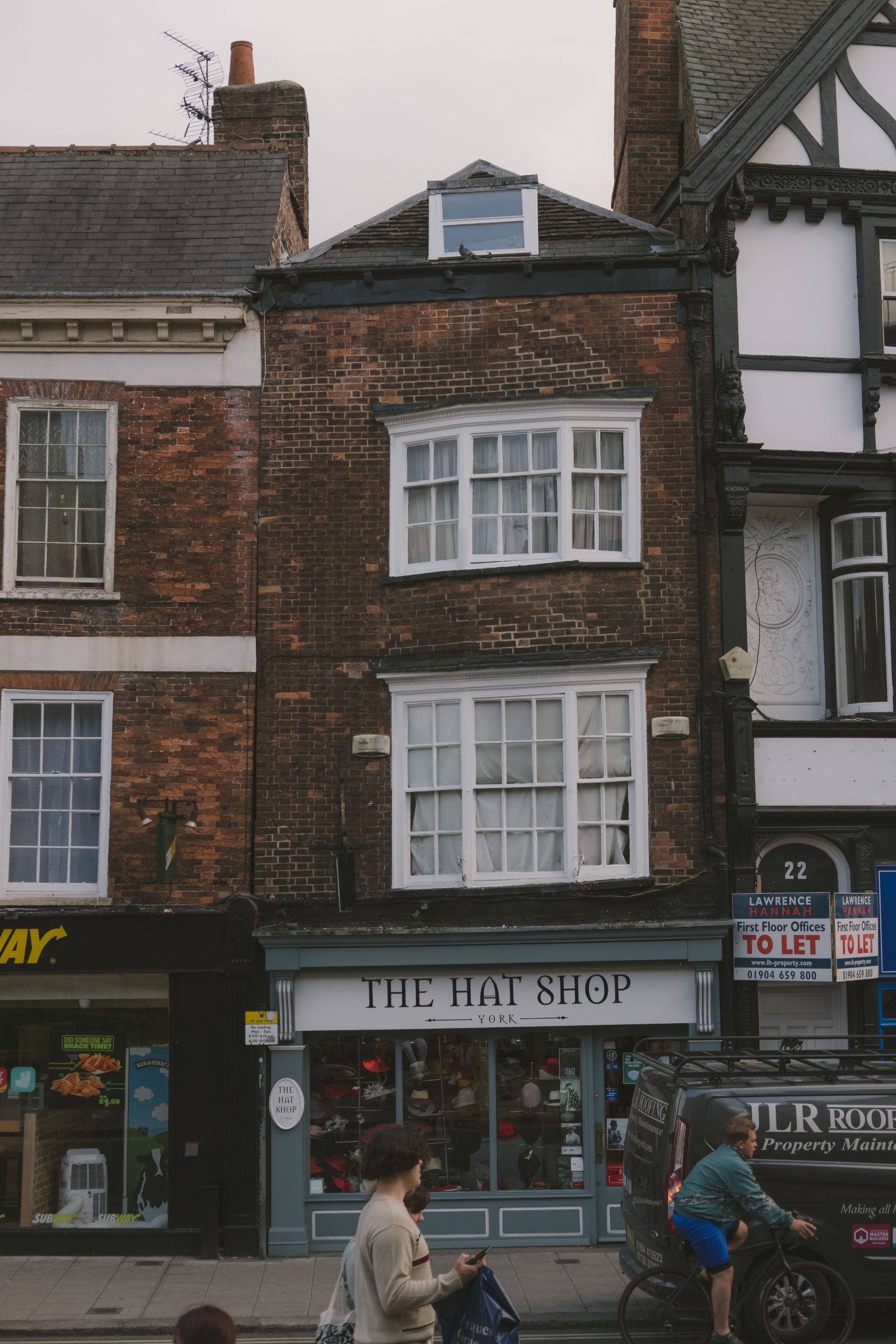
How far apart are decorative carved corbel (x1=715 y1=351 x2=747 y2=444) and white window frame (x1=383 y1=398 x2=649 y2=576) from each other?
0.78 m

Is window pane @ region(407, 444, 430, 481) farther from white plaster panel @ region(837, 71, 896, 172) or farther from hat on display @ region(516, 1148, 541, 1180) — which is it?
hat on display @ region(516, 1148, 541, 1180)

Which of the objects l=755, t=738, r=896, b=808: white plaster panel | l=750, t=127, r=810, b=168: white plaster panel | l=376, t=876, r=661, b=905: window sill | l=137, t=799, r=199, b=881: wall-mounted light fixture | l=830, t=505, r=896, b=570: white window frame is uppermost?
l=750, t=127, r=810, b=168: white plaster panel

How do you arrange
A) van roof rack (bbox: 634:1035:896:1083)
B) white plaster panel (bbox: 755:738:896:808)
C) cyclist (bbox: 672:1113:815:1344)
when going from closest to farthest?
cyclist (bbox: 672:1113:815:1344), van roof rack (bbox: 634:1035:896:1083), white plaster panel (bbox: 755:738:896:808)

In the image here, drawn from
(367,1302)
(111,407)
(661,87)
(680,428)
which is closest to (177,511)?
(111,407)

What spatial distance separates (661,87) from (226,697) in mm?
9360

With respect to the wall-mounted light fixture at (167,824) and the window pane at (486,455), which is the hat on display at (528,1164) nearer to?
the wall-mounted light fixture at (167,824)

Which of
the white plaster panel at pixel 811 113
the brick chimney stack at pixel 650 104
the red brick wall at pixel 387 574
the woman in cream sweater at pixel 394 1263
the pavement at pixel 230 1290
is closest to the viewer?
the woman in cream sweater at pixel 394 1263

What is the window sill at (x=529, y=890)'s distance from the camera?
1455 cm

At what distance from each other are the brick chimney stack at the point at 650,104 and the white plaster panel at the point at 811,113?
1.92 m

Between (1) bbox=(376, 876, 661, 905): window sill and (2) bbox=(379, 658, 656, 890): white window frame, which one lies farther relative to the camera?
(2) bbox=(379, 658, 656, 890): white window frame

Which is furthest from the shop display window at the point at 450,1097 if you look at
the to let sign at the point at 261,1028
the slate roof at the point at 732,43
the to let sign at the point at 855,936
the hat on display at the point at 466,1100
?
the slate roof at the point at 732,43

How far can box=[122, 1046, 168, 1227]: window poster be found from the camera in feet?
47.4

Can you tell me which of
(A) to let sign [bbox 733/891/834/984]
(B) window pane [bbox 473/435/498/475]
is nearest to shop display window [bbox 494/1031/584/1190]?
(A) to let sign [bbox 733/891/834/984]

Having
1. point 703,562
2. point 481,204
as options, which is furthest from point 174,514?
point 703,562
